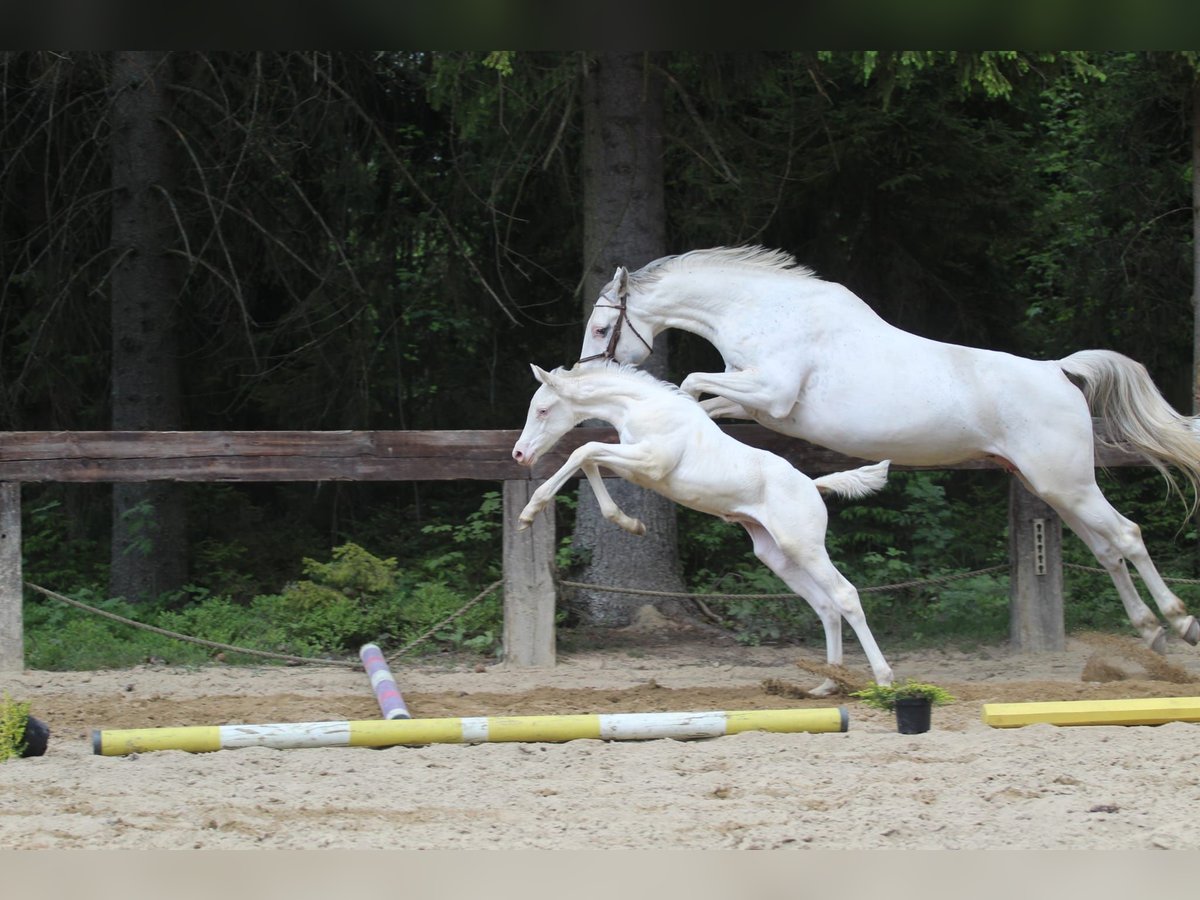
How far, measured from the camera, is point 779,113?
11.5m

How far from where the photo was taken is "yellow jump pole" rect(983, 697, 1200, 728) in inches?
234

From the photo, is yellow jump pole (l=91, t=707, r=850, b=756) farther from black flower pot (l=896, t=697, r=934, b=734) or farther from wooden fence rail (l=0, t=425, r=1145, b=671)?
wooden fence rail (l=0, t=425, r=1145, b=671)

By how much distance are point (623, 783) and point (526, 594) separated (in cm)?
338

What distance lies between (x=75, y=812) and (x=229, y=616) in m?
4.86

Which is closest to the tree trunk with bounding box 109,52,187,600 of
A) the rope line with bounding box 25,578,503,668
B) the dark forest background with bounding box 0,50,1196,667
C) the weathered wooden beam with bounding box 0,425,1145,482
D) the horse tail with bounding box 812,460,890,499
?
the dark forest background with bounding box 0,50,1196,667

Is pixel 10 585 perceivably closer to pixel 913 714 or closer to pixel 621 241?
pixel 621 241

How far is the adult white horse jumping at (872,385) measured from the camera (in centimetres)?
759

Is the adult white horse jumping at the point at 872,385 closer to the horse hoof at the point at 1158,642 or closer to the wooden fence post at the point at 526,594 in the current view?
the horse hoof at the point at 1158,642

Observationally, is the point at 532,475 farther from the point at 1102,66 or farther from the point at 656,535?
the point at 1102,66

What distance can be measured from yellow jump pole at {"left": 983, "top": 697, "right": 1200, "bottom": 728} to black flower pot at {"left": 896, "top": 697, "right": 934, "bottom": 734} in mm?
276

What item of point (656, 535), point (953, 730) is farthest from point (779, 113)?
point (953, 730)

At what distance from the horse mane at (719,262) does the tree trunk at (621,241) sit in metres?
1.51

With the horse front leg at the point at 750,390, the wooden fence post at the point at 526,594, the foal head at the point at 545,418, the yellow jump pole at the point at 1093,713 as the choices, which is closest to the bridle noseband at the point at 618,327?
the horse front leg at the point at 750,390

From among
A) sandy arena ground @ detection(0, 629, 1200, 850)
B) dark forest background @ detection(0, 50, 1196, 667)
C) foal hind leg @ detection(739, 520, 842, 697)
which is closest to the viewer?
sandy arena ground @ detection(0, 629, 1200, 850)
